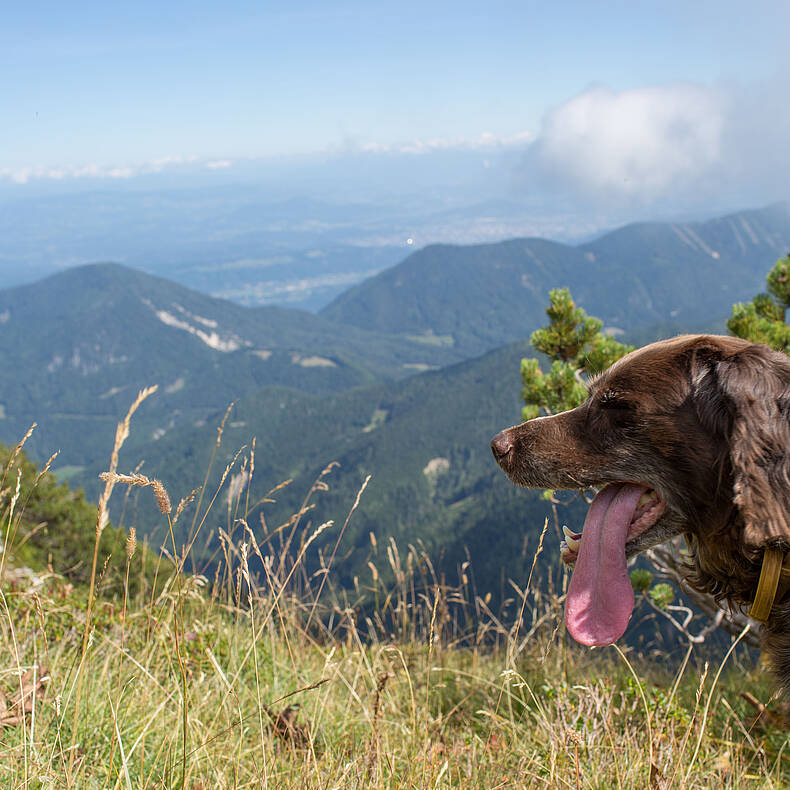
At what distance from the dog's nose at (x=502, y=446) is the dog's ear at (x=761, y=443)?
30.2 inches

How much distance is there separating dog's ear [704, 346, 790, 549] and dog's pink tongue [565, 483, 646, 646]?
17.3 inches

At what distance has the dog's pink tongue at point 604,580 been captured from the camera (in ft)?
6.98

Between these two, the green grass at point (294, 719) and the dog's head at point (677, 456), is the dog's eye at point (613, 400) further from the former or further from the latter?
the green grass at point (294, 719)

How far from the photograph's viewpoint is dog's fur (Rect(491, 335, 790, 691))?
1.73 meters

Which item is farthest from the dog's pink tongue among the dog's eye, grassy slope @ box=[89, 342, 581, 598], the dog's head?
grassy slope @ box=[89, 342, 581, 598]

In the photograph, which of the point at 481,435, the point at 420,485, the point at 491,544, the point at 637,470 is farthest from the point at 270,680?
the point at 481,435

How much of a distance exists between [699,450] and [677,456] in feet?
0.24

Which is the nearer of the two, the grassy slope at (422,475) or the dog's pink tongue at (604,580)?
the dog's pink tongue at (604,580)

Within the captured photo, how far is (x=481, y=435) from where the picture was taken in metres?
184

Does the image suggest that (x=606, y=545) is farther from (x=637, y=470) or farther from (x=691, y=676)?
(x=691, y=676)

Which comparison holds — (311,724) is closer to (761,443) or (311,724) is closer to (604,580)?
(604,580)

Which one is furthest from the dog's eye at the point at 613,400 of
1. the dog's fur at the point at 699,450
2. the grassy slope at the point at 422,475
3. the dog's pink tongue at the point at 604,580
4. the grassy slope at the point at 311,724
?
the grassy slope at the point at 422,475

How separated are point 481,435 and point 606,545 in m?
183

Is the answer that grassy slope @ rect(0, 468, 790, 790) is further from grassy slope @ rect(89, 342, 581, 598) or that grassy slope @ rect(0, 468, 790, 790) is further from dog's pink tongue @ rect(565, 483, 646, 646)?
grassy slope @ rect(89, 342, 581, 598)
